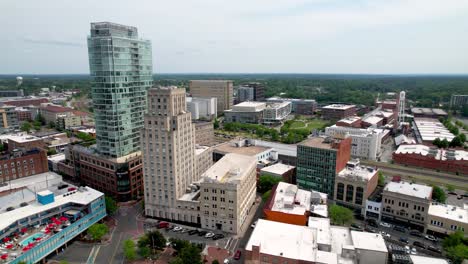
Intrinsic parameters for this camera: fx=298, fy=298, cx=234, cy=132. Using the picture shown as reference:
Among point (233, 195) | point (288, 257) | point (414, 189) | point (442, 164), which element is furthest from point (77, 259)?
point (442, 164)

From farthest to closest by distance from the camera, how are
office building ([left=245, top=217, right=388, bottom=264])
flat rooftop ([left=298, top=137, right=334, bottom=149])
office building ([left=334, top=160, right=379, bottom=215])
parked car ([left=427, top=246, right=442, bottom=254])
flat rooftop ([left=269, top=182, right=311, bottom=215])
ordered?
flat rooftop ([left=298, top=137, right=334, bottom=149]) < office building ([left=334, top=160, right=379, bottom=215]) < flat rooftop ([left=269, top=182, right=311, bottom=215]) < parked car ([left=427, top=246, right=442, bottom=254]) < office building ([left=245, top=217, right=388, bottom=264])

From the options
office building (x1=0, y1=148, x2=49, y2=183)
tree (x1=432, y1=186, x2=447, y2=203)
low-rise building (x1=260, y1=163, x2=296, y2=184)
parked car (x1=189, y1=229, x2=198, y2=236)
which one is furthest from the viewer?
low-rise building (x1=260, y1=163, x2=296, y2=184)

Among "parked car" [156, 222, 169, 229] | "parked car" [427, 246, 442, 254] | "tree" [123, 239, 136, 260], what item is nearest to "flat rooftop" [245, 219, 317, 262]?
"tree" [123, 239, 136, 260]

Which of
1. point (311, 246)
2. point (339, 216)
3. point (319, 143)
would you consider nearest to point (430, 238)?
point (339, 216)

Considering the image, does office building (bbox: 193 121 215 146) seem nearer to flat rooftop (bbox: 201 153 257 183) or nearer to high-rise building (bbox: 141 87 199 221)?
flat rooftop (bbox: 201 153 257 183)

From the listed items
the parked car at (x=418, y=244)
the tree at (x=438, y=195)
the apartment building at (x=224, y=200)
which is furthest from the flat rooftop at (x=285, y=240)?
the tree at (x=438, y=195)

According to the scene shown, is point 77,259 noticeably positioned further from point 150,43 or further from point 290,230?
point 150,43

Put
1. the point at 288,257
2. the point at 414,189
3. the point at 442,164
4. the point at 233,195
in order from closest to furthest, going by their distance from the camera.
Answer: the point at 288,257 → the point at 233,195 → the point at 414,189 → the point at 442,164
